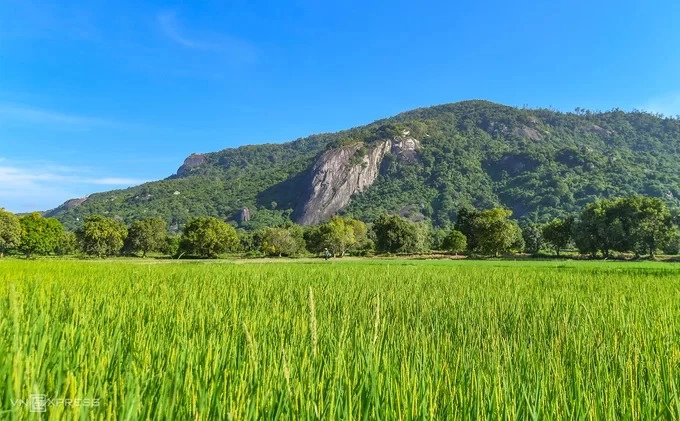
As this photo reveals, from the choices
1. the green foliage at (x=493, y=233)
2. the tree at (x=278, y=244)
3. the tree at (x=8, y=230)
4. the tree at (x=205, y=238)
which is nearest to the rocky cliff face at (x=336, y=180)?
the tree at (x=278, y=244)

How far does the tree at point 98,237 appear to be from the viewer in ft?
236

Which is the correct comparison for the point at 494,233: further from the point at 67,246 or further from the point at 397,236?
the point at 67,246

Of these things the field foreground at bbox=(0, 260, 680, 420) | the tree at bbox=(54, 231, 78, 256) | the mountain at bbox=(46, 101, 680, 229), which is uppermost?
the mountain at bbox=(46, 101, 680, 229)

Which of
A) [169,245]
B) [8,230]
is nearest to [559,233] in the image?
[169,245]

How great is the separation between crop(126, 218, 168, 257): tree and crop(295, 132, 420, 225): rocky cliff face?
97.3 meters

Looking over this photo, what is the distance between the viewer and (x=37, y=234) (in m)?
69.4

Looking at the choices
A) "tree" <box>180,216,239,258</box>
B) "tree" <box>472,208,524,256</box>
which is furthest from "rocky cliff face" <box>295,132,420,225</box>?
"tree" <box>472,208,524,256</box>

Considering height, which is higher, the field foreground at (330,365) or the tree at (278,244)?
the field foreground at (330,365)

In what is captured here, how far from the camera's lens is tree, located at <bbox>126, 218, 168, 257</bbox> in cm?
8362

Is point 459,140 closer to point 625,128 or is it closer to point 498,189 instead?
point 498,189

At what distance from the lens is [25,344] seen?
200cm

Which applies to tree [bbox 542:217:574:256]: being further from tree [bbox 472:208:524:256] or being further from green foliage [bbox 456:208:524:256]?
tree [bbox 472:208:524:256]

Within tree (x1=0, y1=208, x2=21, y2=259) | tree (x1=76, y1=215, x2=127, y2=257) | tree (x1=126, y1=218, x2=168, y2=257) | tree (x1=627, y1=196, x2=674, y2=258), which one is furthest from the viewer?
tree (x1=126, y1=218, x2=168, y2=257)

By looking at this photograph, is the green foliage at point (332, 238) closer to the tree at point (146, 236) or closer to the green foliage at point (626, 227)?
the tree at point (146, 236)
